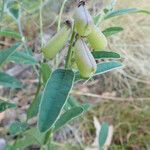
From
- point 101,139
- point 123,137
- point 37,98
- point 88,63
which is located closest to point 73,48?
point 88,63

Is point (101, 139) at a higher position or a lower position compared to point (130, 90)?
higher

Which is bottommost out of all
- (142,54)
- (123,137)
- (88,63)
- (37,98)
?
(123,137)

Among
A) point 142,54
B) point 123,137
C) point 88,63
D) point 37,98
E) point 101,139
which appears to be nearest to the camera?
point 88,63

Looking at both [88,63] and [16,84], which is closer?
[88,63]

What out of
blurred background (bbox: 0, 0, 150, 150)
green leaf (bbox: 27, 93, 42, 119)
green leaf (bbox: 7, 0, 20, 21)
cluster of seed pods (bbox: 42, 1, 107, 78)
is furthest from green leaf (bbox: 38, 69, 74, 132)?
blurred background (bbox: 0, 0, 150, 150)

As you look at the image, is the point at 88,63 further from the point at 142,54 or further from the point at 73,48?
the point at 142,54

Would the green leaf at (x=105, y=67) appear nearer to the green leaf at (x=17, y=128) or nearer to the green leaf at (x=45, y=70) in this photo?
the green leaf at (x=45, y=70)

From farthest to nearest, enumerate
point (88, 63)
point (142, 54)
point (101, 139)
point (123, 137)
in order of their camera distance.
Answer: point (142, 54)
point (123, 137)
point (101, 139)
point (88, 63)
